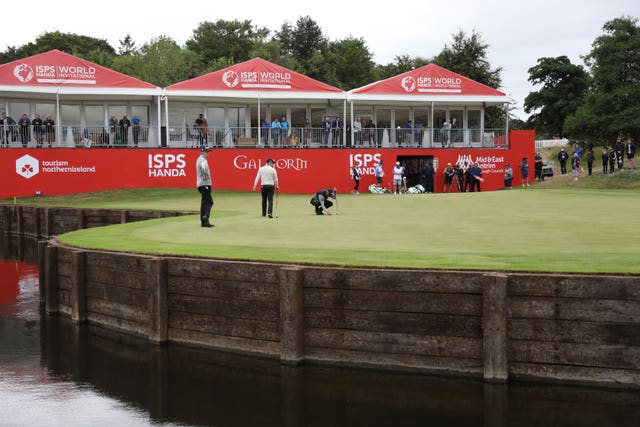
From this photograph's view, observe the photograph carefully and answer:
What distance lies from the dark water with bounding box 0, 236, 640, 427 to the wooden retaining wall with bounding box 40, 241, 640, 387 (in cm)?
30

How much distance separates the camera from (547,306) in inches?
436

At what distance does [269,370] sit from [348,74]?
8198 cm

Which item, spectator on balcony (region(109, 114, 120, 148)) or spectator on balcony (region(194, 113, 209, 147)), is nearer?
spectator on balcony (region(109, 114, 120, 148))

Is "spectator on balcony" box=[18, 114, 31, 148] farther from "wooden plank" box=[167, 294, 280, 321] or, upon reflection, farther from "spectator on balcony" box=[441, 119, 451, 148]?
"wooden plank" box=[167, 294, 280, 321]

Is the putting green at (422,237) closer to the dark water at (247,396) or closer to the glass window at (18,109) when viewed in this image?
the dark water at (247,396)

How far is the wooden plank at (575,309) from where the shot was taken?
1074cm

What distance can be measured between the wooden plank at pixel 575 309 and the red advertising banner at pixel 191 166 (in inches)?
1287

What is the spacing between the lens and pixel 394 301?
11.9 m

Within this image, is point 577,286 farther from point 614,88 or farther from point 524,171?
point 614,88

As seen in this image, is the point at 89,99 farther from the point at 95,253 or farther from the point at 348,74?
the point at 348,74

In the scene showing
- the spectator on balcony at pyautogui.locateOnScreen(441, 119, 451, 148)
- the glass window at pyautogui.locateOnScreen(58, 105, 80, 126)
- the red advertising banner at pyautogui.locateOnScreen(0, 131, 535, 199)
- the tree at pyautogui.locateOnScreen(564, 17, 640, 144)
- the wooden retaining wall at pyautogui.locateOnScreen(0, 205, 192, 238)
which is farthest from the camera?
the tree at pyautogui.locateOnScreen(564, 17, 640, 144)

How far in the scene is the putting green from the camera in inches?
515

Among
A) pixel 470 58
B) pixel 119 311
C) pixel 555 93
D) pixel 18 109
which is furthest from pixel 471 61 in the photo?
pixel 119 311

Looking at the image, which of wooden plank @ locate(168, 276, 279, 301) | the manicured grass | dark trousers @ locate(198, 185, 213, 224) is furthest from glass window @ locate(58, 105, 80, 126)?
wooden plank @ locate(168, 276, 279, 301)
